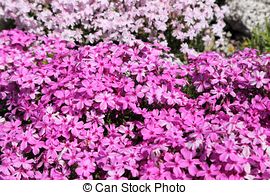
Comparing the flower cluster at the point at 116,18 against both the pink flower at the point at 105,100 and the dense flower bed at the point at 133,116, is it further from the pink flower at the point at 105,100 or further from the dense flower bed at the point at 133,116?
the pink flower at the point at 105,100

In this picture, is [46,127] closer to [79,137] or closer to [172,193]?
[79,137]

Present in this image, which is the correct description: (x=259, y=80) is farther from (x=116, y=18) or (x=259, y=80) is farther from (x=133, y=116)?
(x=116, y=18)

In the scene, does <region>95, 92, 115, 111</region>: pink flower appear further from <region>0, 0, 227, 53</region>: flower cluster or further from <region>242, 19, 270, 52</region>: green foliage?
<region>242, 19, 270, 52</region>: green foliage

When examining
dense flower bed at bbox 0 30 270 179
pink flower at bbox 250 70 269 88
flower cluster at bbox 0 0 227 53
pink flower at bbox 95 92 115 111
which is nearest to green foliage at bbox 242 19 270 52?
flower cluster at bbox 0 0 227 53

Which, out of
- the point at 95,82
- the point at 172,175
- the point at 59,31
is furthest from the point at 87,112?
the point at 59,31

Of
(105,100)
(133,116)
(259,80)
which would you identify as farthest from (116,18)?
(259,80)

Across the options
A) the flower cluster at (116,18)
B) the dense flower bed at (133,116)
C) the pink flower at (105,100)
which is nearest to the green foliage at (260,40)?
the flower cluster at (116,18)

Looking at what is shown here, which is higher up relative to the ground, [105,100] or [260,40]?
[260,40]
